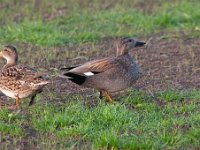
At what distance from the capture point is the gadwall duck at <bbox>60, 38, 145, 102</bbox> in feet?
30.9

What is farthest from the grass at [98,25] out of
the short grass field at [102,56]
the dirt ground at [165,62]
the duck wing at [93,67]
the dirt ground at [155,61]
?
the duck wing at [93,67]

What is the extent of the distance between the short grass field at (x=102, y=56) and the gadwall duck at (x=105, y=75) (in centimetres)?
20

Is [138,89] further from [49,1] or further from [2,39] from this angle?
[49,1]

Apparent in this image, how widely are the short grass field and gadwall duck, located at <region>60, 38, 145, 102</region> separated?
20 cm

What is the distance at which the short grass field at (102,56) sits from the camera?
783cm

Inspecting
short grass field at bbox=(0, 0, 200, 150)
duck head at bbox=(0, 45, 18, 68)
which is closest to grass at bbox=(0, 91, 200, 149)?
short grass field at bbox=(0, 0, 200, 150)

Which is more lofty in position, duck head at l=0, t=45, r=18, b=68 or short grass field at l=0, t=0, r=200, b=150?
duck head at l=0, t=45, r=18, b=68

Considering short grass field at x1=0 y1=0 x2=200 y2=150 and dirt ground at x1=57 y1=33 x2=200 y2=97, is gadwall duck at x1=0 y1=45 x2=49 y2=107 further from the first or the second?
dirt ground at x1=57 y1=33 x2=200 y2=97

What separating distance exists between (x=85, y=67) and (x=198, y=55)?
327 centimetres

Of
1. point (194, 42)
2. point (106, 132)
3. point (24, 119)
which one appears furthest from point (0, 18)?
point (106, 132)

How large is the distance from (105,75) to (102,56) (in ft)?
8.85

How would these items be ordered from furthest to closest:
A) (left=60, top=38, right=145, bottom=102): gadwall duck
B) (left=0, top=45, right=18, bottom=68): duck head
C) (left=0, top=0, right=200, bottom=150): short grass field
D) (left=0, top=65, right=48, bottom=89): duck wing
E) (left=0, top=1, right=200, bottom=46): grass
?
1. (left=0, top=1, right=200, bottom=46): grass
2. (left=0, top=45, right=18, bottom=68): duck head
3. (left=60, top=38, right=145, bottom=102): gadwall duck
4. (left=0, top=65, right=48, bottom=89): duck wing
5. (left=0, top=0, right=200, bottom=150): short grass field

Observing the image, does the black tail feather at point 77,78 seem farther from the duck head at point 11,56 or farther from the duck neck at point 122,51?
the duck neck at point 122,51

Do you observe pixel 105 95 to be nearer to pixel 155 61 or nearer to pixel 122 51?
pixel 122 51
